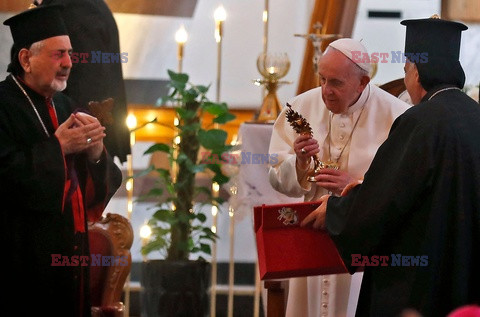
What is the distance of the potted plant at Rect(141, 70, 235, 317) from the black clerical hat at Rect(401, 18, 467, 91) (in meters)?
2.24

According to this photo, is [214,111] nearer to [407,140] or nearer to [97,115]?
[97,115]

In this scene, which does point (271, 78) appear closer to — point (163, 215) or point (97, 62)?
point (163, 215)

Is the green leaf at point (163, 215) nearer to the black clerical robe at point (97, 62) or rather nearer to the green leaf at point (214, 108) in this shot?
the green leaf at point (214, 108)

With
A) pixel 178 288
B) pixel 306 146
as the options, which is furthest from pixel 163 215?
pixel 306 146

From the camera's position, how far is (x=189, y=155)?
629 cm

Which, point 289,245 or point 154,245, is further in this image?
point 154,245

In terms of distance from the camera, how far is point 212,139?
20.2 feet

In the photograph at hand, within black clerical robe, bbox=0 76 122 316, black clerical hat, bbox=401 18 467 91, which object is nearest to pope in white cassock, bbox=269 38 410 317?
black clerical hat, bbox=401 18 467 91

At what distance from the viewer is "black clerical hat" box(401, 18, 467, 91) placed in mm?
3998

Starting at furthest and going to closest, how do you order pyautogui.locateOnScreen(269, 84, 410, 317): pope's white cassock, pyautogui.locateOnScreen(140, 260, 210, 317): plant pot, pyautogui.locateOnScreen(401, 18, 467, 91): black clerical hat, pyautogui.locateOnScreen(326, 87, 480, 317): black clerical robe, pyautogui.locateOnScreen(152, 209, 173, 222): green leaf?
pyautogui.locateOnScreen(152, 209, 173, 222): green leaf
pyautogui.locateOnScreen(140, 260, 210, 317): plant pot
pyautogui.locateOnScreen(269, 84, 410, 317): pope's white cassock
pyautogui.locateOnScreen(401, 18, 467, 91): black clerical hat
pyautogui.locateOnScreen(326, 87, 480, 317): black clerical robe

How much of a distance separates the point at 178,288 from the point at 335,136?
1.65 m

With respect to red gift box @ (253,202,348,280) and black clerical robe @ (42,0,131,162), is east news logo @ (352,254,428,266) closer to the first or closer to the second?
red gift box @ (253,202,348,280)

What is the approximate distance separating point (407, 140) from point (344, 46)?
2.86ft

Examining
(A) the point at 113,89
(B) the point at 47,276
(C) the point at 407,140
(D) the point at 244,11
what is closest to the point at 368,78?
(C) the point at 407,140
